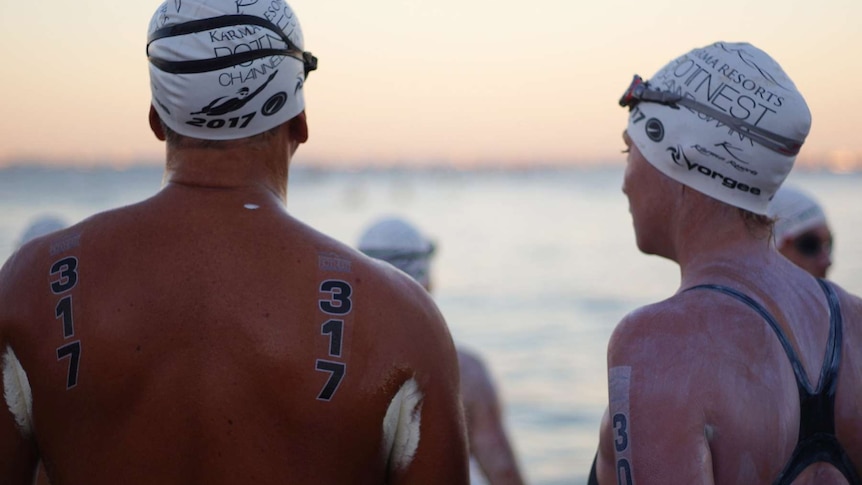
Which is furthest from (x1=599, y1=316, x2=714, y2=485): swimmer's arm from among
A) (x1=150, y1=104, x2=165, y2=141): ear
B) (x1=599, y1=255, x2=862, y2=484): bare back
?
(x1=150, y1=104, x2=165, y2=141): ear

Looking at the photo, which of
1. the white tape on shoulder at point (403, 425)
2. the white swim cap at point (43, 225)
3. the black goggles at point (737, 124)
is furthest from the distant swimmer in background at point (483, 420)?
the white tape on shoulder at point (403, 425)

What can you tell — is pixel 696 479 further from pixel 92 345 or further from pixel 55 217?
pixel 55 217

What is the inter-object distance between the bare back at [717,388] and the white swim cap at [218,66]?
1035 millimetres

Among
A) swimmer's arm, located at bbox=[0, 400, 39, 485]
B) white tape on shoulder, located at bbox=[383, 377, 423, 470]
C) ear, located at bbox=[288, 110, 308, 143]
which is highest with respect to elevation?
ear, located at bbox=[288, 110, 308, 143]

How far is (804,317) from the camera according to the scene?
245 cm

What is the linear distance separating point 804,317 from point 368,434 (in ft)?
3.75

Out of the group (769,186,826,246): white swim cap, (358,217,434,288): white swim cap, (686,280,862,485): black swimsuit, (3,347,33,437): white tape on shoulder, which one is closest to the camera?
(3,347,33,437): white tape on shoulder

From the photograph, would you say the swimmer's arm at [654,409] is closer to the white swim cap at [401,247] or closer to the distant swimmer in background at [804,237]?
the white swim cap at [401,247]

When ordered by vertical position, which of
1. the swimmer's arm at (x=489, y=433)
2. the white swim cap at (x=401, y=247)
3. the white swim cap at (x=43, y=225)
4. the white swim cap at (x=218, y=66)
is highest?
the white swim cap at (x=218, y=66)

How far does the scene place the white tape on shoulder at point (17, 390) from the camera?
219 centimetres

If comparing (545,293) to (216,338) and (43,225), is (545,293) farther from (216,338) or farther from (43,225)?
(216,338)

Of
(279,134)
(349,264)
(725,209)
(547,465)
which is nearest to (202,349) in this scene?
(349,264)

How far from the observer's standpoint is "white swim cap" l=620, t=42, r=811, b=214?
2.56 meters

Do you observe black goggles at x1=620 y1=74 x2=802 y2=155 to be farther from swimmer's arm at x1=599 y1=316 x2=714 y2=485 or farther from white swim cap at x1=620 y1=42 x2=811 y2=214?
swimmer's arm at x1=599 y1=316 x2=714 y2=485
